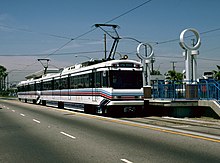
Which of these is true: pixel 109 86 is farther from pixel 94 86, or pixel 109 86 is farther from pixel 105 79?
pixel 94 86

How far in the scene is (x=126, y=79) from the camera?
2123 cm

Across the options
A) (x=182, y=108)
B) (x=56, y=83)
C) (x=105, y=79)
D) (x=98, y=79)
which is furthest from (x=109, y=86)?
(x=56, y=83)

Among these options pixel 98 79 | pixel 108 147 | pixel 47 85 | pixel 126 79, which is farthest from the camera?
pixel 47 85

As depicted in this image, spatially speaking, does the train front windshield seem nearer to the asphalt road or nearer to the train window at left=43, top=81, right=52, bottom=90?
the asphalt road

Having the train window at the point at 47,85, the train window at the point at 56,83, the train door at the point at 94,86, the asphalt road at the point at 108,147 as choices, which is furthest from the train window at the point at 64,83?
the asphalt road at the point at 108,147

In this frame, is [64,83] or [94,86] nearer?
[94,86]

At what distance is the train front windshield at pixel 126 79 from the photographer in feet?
68.1

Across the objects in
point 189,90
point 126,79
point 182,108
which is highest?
point 126,79

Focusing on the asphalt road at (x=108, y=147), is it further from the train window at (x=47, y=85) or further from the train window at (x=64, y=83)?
the train window at (x=47, y=85)

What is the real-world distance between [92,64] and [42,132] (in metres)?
10.5

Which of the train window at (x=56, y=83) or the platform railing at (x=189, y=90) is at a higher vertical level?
the train window at (x=56, y=83)

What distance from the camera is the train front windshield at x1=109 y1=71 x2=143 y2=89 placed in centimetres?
2077

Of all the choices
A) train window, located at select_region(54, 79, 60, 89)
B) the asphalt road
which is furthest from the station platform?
train window, located at select_region(54, 79, 60, 89)

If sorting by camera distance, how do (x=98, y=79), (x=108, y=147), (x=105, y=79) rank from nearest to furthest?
(x=108, y=147) → (x=105, y=79) → (x=98, y=79)
